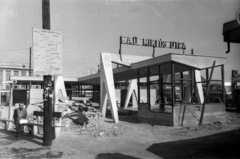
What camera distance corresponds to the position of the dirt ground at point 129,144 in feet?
25.4

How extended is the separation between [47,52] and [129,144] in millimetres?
4959

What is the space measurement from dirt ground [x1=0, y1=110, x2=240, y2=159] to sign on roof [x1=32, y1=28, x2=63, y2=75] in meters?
2.91

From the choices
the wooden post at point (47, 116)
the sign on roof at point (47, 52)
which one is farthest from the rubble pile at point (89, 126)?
the sign on roof at point (47, 52)

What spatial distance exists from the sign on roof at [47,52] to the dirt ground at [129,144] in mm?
2912

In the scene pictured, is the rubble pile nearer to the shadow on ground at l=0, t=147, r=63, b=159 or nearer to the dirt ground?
the dirt ground

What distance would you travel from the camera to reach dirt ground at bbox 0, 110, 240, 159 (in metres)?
7.74

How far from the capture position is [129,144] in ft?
33.5

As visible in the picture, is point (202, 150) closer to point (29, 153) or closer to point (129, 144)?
point (129, 144)

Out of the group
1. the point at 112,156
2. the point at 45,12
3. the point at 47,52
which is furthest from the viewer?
the point at 47,52

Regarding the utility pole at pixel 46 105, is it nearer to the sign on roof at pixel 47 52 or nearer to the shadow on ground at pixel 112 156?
the sign on roof at pixel 47 52

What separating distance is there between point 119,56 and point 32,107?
9475 mm

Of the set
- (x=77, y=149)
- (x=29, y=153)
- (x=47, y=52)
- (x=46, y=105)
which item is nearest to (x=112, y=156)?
(x=77, y=149)

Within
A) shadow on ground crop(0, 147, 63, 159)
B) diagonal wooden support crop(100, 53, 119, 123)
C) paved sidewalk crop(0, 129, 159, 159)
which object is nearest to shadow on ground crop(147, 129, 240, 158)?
paved sidewalk crop(0, 129, 159, 159)

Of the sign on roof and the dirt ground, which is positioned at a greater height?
the sign on roof
